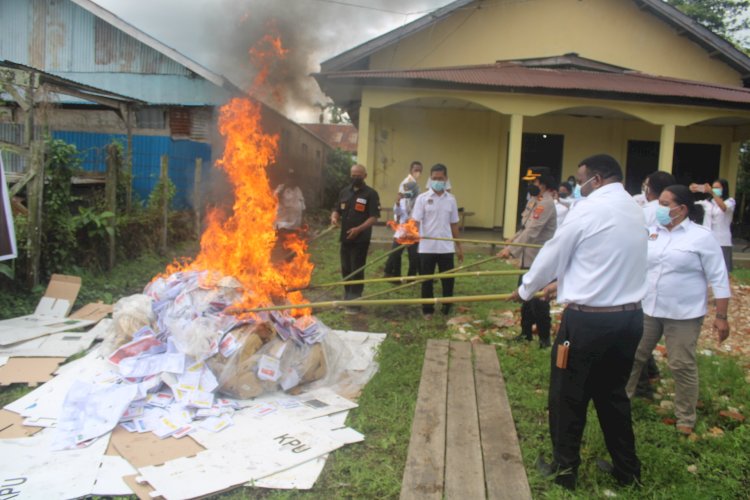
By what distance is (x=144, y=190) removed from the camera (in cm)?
1310

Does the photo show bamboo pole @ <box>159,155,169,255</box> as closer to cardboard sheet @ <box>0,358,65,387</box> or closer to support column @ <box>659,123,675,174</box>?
cardboard sheet @ <box>0,358,65,387</box>

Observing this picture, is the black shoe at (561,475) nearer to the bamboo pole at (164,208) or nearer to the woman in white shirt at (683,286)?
the woman in white shirt at (683,286)

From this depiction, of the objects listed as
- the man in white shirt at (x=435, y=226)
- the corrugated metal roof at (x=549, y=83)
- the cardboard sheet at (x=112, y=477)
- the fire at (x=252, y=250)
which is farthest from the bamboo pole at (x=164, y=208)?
the cardboard sheet at (x=112, y=477)

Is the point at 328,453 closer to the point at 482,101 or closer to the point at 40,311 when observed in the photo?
the point at 40,311

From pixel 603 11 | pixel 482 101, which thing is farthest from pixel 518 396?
pixel 603 11

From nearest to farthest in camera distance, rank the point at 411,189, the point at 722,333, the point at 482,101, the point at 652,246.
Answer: the point at 722,333 < the point at 652,246 < the point at 411,189 < the point at 482,101

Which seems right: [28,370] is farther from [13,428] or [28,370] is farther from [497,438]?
[497,438]

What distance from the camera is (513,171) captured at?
462 inches

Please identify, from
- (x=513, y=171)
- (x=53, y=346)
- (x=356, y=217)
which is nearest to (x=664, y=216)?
(x=356, y=217)

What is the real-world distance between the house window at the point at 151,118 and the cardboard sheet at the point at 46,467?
11.6 meters

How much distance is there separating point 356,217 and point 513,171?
5.74 m

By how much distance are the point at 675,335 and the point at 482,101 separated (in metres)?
8.69

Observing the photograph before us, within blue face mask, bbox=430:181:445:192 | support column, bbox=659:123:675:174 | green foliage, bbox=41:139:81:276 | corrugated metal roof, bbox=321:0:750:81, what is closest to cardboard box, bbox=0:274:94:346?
green foliage, bbox=41:139:81:276

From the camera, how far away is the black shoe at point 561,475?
323 centimetres
